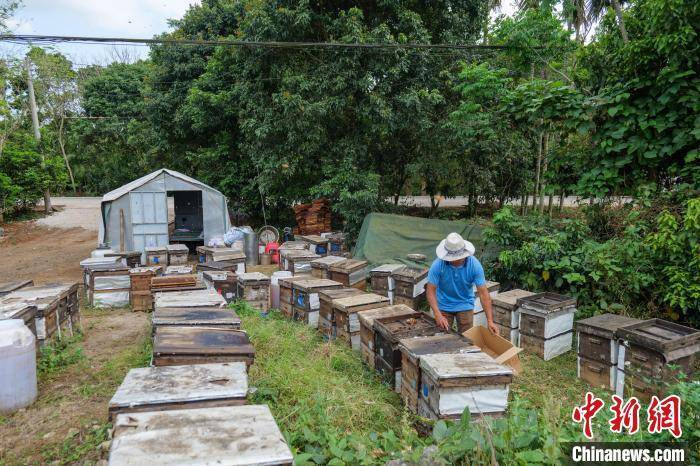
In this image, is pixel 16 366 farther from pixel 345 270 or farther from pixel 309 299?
pixel 345 270

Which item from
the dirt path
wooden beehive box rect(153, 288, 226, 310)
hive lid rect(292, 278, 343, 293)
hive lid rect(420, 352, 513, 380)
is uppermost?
wooden beehive box rect(153, 288, 226, 310)

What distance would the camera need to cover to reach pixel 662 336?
17.3 feet

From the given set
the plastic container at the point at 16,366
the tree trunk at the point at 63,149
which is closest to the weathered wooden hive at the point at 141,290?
the plastic container at the point at 16,366

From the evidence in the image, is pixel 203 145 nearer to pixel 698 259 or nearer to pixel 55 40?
pixel 55 40

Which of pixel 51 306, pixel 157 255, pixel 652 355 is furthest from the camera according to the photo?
pixel 157 255

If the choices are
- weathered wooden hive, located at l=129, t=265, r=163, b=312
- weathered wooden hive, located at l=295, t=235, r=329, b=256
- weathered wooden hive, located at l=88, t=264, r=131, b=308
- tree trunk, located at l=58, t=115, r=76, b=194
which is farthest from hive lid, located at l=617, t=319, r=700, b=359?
tree trunk, located at l=58, t=115, r=76, b=194

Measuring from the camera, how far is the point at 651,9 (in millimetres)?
7578

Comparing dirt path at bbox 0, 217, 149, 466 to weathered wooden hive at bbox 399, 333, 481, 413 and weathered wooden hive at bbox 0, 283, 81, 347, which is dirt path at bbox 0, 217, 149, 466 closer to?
weathered wooden hive at bbox 0, 283, 81, 347

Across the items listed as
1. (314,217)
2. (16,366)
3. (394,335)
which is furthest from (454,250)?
(314,217)

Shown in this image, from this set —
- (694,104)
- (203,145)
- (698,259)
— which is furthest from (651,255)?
(203,145)

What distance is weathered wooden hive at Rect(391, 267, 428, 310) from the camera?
8.74 m

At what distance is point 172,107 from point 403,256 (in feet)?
46.4

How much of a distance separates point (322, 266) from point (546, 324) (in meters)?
5.20

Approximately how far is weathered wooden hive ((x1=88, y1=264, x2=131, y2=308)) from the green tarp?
220 inches
